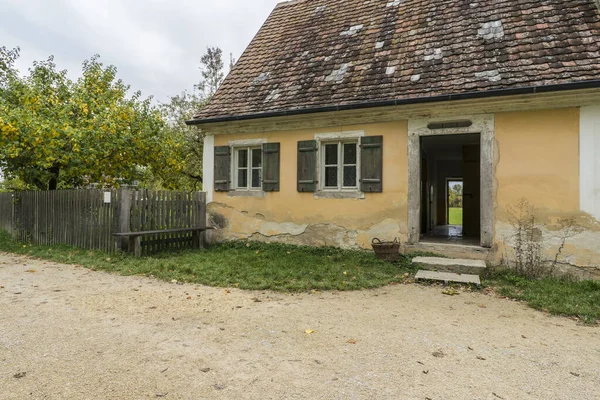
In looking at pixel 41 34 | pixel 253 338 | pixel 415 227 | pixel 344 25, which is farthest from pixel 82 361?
pixel 41 34

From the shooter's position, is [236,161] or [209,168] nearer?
[236,161]

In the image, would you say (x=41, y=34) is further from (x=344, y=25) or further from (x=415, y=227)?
(x=415, y=227)

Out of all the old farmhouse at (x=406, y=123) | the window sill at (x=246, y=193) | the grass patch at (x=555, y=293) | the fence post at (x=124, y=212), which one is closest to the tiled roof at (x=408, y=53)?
the old farmhouse at (x=406, y=123)

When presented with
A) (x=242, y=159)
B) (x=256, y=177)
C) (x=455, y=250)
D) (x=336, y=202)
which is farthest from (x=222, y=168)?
(x=455, y=250)

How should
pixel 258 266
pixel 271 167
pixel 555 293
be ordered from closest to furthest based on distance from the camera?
1. pixel 555 293
2. pixel 258 266
3. pixel 271 167

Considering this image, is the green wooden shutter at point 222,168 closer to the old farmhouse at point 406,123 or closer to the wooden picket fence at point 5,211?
the old farmhouse at point 406,123

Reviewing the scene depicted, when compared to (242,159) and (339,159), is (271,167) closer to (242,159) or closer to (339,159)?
(242,159)

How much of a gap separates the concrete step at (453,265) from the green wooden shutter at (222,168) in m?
4.95

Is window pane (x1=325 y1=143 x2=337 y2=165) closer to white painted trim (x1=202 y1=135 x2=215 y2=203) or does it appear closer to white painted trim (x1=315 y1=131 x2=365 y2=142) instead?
white painted trim (x1=315 y1=131 x2=365 y2=142)

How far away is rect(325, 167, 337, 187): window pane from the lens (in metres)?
8.19

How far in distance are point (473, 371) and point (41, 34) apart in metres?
20.6

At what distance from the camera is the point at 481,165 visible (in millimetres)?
6703

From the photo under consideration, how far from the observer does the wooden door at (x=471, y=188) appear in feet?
34.4

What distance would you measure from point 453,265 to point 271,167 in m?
4.56
